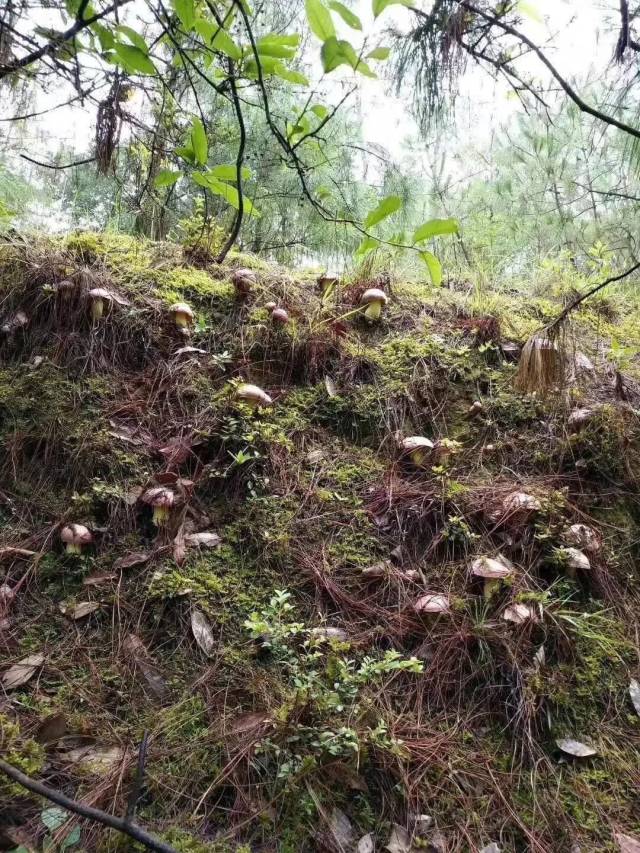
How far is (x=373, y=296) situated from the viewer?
3344mm

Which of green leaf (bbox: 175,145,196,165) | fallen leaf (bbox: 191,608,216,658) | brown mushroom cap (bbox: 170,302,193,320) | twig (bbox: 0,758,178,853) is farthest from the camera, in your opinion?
brown mushroom cap (bbox: 170,302,193,320)

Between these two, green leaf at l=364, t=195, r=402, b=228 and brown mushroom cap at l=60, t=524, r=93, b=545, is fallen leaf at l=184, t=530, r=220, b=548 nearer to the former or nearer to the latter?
brown mushroom cap at l=60, t=524, r=93, b=545

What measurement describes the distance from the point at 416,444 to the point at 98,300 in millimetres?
1991

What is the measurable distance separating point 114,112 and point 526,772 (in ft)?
10.3

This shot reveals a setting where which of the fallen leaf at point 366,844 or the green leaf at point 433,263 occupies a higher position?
the green leaf at point 433,263

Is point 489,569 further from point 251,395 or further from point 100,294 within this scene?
point 100,294

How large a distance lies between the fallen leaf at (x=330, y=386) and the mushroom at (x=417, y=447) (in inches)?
21.7

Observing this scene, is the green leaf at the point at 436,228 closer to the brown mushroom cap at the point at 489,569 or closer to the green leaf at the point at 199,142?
the green leaf at the point at 199,142

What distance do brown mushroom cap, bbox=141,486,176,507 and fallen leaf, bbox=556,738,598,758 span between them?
1.76m

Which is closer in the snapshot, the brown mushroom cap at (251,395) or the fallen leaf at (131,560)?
the fallen leaf at (131,560)

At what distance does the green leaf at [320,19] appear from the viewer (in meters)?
1.40

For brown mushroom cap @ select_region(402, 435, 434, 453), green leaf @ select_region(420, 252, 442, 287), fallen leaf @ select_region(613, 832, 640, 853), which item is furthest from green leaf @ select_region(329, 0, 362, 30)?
fallen leaf @ select_region(613, 832, 640, 853)

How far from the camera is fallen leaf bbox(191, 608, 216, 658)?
6.31 ft

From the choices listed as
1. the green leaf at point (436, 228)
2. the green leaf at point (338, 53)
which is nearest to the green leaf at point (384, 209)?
the green leaf at point (436, 228)
